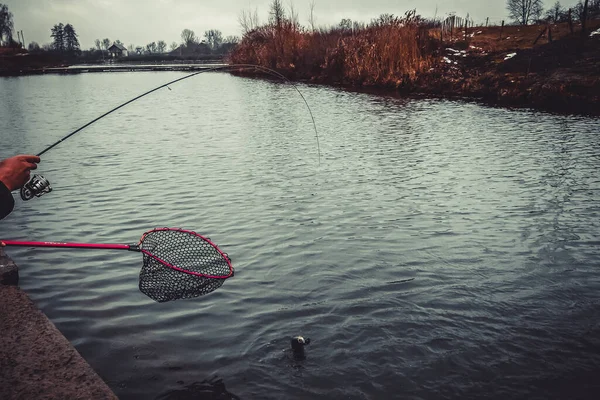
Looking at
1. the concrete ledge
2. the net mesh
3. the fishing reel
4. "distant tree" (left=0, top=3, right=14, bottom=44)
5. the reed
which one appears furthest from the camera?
"distant tree" (left=0, top=3, right=14, bottom=44)

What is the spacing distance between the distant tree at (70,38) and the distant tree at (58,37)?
1.00m

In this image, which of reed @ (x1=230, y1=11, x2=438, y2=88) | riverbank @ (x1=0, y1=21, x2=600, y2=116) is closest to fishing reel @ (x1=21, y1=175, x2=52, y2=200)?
riverbank @ (x1=0, y1=21, x2=600, y2=116)

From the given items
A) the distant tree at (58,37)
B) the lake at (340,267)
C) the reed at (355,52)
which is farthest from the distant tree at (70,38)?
the lake at (340,267)

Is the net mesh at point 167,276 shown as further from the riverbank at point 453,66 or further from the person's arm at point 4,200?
the riverbank at point 453,66

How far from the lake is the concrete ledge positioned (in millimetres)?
556

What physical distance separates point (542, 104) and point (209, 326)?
23087 mm

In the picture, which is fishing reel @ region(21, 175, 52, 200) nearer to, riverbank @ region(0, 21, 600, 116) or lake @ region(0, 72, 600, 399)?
Result: lake @ region(0, 72, 600, 399)

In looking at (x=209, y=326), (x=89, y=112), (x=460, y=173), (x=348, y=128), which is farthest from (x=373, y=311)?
(x=89, y=112)

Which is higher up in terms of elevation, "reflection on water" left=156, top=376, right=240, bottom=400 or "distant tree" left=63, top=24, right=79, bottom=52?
"distant tree" left=63, top=24, right=79, bottom=52

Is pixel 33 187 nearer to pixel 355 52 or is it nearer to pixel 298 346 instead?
pixel 298 346

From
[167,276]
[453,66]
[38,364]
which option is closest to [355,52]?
[453,66]

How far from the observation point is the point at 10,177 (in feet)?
12.6

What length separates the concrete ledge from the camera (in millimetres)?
3209

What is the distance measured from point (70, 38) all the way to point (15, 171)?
196 metres
